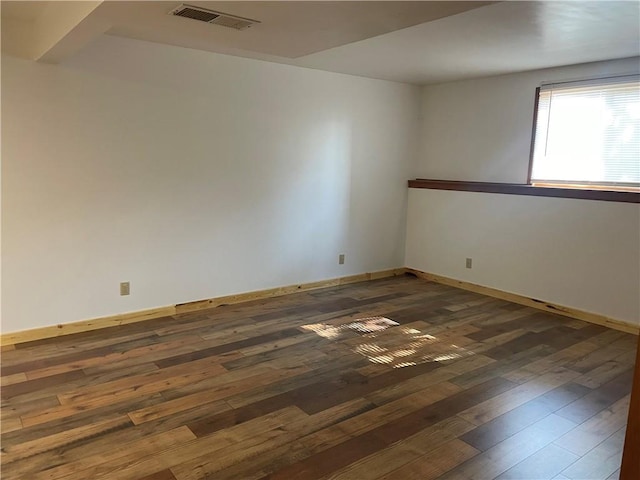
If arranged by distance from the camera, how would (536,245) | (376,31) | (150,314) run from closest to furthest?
(376,31) < (150,314) < (536,245)

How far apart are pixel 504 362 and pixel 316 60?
3.10 meters

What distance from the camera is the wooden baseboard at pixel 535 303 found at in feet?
13.7

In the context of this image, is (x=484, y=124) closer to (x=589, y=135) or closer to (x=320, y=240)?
(x=589, y=135)

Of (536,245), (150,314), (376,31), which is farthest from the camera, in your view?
(536,245)

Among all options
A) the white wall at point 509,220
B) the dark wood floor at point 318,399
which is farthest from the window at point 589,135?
the dark wood floor at point 318,399

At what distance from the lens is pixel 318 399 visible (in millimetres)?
2795

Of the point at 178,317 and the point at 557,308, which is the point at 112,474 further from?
the point at 557,308

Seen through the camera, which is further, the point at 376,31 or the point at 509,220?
the point at 509,220

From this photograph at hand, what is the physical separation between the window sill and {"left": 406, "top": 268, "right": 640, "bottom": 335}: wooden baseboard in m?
1.07

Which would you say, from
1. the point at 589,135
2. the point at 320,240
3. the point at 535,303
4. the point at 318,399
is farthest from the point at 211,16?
the point at 535,303

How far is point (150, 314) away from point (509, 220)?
146 inches

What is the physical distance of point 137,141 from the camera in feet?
12.7

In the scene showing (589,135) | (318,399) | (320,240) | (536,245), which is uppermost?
(589,135)

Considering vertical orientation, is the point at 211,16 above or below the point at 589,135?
above
